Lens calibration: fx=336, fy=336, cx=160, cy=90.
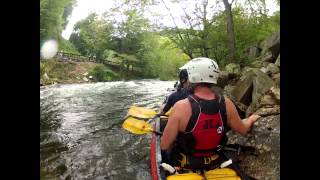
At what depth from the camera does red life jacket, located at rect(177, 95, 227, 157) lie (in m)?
2.84

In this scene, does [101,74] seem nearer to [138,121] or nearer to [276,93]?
[138,121]

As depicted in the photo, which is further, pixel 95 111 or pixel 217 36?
pixel 217 36

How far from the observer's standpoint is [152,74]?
34219 millimetres

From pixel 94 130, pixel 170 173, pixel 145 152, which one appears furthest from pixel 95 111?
pixel 170 173

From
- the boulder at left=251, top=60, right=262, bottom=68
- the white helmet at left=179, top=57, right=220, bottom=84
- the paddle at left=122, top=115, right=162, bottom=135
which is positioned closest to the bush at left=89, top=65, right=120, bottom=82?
the boulder at left=251, top=60, right=262, bottom=68

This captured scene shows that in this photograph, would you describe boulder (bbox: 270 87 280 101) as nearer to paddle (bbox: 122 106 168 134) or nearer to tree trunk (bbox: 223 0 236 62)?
paddle (bbox: 122 106 168 134)
